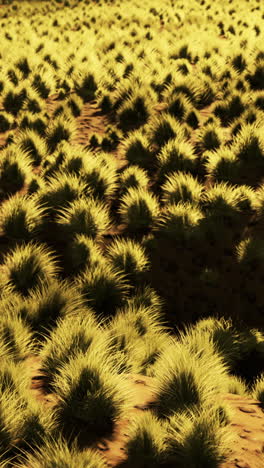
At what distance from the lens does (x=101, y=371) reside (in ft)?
11.4

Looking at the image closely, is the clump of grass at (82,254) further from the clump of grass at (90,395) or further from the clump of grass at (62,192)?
the clump of grass at (90,395)

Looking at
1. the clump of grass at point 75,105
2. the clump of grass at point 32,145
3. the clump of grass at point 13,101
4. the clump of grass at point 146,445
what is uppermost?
the clump of grass at point 75,105

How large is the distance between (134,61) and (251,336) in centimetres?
737

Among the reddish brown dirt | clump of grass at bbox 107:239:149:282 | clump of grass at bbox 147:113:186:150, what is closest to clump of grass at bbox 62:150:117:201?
clump of grass at bbox 147:113:186:150

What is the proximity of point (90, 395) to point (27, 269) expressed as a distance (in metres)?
2.18

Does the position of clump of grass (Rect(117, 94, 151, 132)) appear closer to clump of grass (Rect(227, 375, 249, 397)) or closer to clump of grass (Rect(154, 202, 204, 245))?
clump of grass (Rect(154, 202, 204, 245))

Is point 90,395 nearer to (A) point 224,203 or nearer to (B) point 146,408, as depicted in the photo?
(B) point 146,408

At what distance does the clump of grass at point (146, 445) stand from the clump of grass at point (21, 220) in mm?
3348

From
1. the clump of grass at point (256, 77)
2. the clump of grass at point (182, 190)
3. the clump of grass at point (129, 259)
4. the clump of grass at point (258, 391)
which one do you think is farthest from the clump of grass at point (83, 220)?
the clump of grass at point (256, 77)

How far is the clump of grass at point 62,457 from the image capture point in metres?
2.75

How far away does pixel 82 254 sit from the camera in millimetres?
5668

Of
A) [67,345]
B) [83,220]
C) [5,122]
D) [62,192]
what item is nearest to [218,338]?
[67,345]

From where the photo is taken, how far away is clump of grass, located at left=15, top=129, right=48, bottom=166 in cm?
775

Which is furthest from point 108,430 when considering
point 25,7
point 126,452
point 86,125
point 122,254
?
point 25,7
